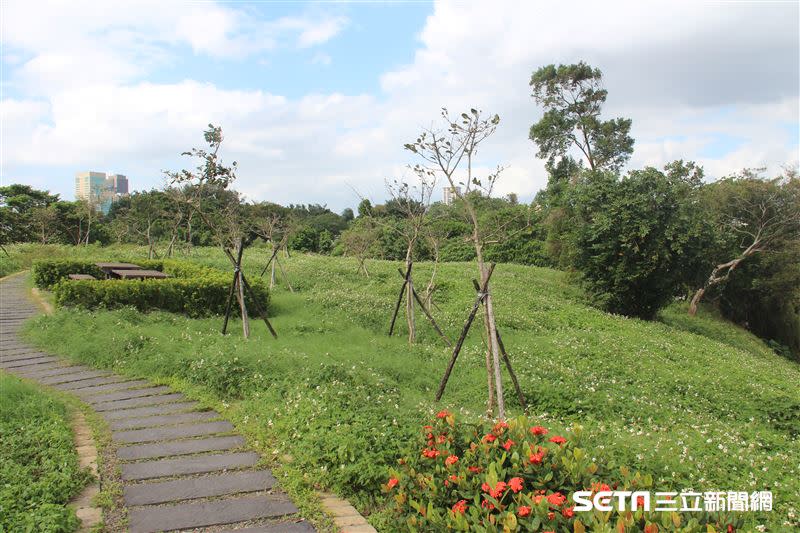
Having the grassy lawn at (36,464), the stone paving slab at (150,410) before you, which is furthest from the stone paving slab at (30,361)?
the stone paving slab at (150,410)

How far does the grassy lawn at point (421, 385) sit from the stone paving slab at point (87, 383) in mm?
230

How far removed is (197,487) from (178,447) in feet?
2.85

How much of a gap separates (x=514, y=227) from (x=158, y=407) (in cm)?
2508

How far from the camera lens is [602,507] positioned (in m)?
Answer: 3.51

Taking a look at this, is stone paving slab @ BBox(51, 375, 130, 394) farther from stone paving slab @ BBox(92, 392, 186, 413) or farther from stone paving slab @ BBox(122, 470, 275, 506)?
stone paving slab @ BBox(122, 470, 275, 506)

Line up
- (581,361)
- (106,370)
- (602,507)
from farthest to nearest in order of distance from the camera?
(581,361) → (106,370) → (602,507)

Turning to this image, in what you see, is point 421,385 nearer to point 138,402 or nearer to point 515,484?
point 138,402

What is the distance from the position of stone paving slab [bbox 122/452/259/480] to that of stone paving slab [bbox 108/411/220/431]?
3.03ft

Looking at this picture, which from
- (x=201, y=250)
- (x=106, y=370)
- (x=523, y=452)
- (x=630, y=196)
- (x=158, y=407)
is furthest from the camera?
(x=201, y=250)

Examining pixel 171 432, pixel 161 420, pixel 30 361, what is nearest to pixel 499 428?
pixel 171 432

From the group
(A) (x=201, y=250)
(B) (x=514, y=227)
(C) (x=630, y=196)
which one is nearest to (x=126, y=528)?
(C) (x=630, y=196)

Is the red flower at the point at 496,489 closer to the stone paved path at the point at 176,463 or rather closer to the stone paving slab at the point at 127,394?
the stone paved path at the point at 176,463

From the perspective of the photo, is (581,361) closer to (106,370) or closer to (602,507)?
(602,507)

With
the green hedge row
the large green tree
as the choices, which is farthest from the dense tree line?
the green hedge row
